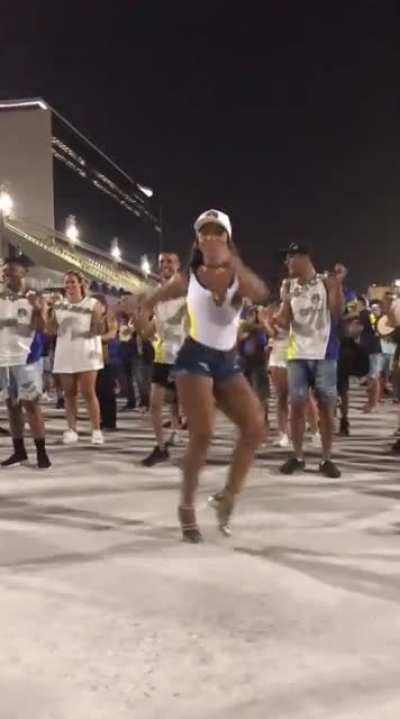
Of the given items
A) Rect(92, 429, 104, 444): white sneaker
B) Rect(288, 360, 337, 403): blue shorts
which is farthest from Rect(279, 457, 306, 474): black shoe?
Rect(92, 429, 104, 444): white sneaker

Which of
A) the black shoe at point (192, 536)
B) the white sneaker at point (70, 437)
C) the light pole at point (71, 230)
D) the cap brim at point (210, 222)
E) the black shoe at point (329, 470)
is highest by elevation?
the light pole at point (71, 230)

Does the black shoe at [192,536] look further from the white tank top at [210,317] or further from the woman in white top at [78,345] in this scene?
the woman in white top at [78,345]

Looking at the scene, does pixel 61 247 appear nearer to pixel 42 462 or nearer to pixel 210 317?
Result: pixel 42 462

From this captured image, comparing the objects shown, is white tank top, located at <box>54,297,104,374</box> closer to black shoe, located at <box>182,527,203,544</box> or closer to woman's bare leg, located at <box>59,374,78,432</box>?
woman's bare leg, located at <box>59,374,78,432</box>

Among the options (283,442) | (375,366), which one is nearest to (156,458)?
(283,442)

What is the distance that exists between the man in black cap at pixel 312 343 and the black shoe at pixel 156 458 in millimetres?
1126

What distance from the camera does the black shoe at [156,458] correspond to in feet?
23.2

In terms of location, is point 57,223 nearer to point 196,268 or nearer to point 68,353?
point 68,353

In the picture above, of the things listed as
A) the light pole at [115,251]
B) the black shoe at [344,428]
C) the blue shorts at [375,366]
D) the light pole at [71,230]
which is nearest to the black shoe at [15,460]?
the black shoe at [344,428]

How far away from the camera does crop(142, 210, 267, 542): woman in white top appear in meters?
4.43

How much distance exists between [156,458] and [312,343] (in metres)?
1.68

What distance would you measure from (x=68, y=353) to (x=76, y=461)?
1556mm

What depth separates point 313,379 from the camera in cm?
656

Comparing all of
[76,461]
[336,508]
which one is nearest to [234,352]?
[336,508]
